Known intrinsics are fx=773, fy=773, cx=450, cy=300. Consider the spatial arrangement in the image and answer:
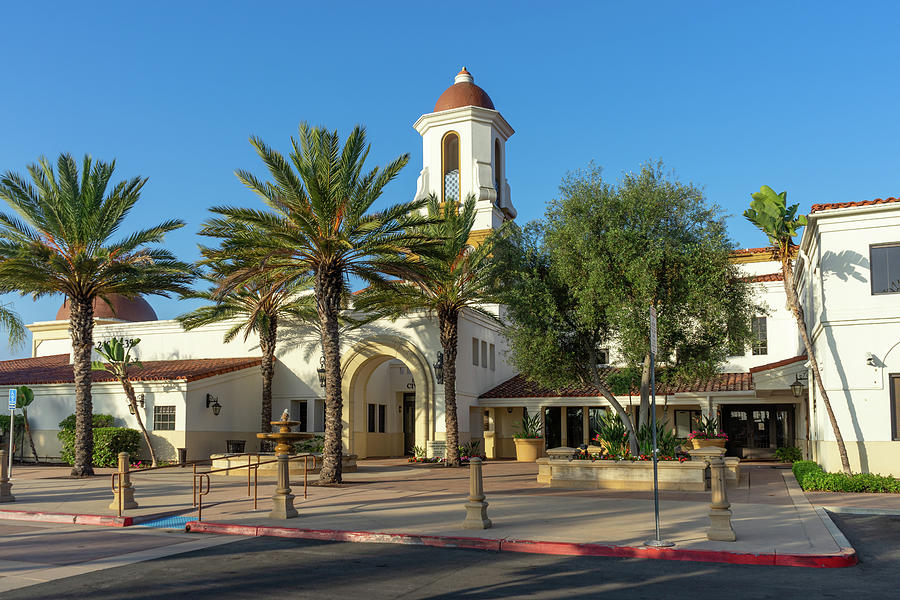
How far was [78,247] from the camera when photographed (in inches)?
877

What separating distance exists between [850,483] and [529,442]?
1439 cm

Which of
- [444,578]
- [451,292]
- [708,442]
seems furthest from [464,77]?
[444,578]

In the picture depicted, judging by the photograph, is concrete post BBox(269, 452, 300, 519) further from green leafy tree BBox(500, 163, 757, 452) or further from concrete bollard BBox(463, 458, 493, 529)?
green leafy tree BBox(500, 163, 757, 452)

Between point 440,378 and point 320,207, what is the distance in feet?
37.8

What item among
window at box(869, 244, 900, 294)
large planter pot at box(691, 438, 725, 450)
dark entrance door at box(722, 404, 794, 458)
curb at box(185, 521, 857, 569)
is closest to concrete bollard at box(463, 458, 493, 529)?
curb at box(185, 521, 857, 569)

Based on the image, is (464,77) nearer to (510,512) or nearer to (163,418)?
(163,418)

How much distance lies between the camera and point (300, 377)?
31719 mm

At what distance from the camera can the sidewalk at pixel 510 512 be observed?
402 inches

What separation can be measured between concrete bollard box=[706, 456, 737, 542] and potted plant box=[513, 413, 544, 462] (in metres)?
19.9

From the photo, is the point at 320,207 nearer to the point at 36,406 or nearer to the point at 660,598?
the point at 660,598

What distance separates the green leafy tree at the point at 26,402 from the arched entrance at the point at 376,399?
11.7 m

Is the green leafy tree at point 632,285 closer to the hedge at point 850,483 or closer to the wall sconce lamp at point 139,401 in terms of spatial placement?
the hedge at point 850,483

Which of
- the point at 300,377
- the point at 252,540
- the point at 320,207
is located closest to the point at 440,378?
the point at 300,377

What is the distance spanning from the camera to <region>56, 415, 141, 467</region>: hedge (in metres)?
26.8
